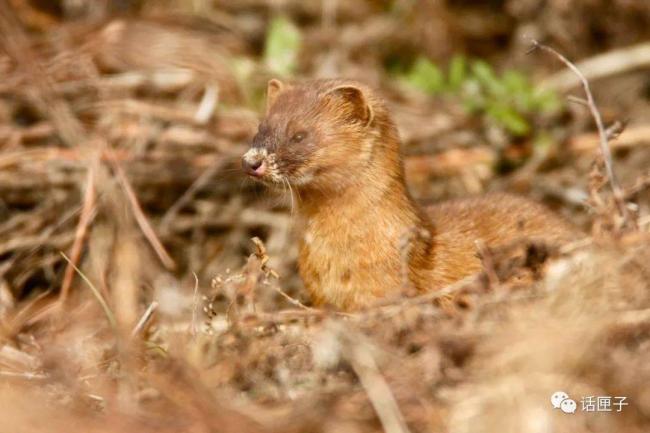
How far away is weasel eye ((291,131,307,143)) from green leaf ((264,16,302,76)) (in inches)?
98.4

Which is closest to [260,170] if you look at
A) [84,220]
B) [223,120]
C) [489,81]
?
[84,220]

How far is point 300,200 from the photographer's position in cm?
430

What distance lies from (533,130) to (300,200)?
2.54 meters

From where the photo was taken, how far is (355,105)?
4.29 meters

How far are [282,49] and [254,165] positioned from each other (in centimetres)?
292

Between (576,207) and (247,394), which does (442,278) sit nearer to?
(247,394)

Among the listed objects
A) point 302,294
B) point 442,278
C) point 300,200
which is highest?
point 300,200

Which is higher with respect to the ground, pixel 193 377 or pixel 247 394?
pixel 193 377

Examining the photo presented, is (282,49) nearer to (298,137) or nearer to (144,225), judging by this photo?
(144,225)

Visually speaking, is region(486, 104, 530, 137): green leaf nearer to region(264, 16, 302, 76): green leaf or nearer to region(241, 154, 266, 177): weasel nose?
region(264, 16, 302, 76): green leaf

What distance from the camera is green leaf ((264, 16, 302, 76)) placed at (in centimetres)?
669

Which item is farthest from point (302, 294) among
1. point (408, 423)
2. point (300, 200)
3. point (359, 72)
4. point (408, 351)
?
point (359, 72)

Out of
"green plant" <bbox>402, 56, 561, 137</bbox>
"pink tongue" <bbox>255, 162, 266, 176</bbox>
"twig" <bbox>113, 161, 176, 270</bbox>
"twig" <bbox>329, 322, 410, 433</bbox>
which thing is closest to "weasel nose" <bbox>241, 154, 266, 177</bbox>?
"pink tongue" <bbox>255, 162, 266, 176</bbox>

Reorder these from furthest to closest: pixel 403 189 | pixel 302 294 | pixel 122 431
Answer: pixel 302 294
pixel 403 189
pixel 122 431
